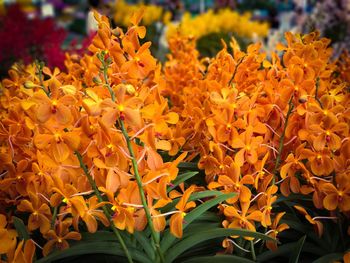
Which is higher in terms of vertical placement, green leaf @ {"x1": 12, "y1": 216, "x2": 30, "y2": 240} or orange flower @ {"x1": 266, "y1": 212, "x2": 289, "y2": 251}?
green leaf @ {"x1": 12, "y1": 216, "x2": 30, "y2": 240}

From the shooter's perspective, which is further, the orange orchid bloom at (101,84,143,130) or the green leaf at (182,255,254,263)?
the green leaf at (182,255,254,263)

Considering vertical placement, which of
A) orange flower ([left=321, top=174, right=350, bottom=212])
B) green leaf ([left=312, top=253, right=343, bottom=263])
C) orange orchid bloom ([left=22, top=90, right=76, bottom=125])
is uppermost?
orange orchid bloom ([left=22, top=90, right=76, bottom=125])

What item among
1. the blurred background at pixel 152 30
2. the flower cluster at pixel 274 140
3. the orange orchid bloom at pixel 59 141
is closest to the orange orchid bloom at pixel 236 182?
the flower cluster at pixel 274 140

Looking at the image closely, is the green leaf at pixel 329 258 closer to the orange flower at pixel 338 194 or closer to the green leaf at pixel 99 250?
the orange flower at pixel 338 194

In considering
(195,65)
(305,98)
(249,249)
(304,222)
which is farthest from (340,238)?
(195,65)

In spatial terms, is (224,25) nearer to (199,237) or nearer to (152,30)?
(152,30)

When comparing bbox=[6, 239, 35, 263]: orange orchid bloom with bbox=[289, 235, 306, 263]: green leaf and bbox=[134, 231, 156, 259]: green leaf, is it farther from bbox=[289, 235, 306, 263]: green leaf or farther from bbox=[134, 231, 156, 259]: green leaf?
bbox=[289, 235, 306, 263]: green leaf

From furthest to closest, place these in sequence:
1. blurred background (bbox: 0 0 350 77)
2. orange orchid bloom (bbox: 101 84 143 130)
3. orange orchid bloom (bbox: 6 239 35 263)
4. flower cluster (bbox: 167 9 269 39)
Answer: flower cluster (bbox: 167 9 269 39)
blurred background (bbox: 0 0 350 77)
orange orchid bloom (bbox: 6 239 35 263)
orange orchid bloom (bbox: 101 84 143 130)

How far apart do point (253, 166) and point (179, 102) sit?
613mm

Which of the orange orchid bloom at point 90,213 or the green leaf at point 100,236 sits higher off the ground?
the orange orchid bloom at point 90,213

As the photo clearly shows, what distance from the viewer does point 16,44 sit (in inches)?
150

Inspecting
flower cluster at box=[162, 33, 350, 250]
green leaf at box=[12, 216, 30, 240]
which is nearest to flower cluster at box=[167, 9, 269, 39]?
flower cluster at box=[162, 33, 350, 250]

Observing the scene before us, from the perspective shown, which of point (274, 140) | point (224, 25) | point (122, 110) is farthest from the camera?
point (224, 25)

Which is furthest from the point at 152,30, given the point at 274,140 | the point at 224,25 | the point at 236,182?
the point at 236,182
